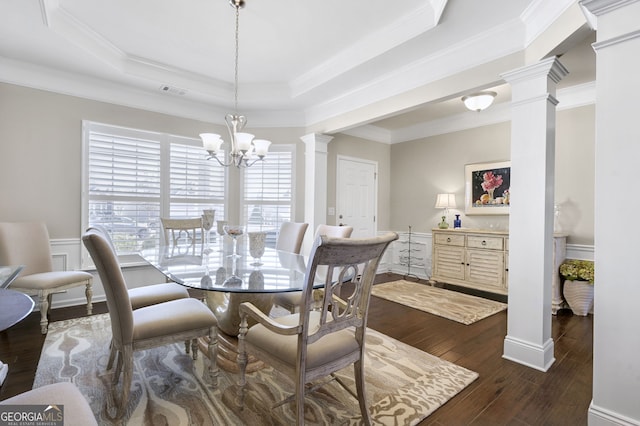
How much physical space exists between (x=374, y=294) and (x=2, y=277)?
3677mm

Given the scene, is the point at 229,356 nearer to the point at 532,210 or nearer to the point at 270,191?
the point at 532,210

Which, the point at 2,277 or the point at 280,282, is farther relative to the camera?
the point at 280,282

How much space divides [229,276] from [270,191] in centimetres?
290

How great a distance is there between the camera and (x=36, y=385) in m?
1.95

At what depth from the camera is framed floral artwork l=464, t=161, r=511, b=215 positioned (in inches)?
173

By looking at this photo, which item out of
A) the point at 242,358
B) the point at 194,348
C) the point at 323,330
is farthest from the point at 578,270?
the point at 194,348

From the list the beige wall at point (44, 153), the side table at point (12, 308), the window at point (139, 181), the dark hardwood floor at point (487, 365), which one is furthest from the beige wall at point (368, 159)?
the side table at point (12, 308)

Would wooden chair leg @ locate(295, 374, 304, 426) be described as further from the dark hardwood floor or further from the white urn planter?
the white urn planter

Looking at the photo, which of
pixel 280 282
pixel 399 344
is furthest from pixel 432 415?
pixel 280 282

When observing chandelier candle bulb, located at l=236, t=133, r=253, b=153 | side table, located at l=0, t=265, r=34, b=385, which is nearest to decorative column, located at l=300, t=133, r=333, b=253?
chandelier candle bulb, located at l=236, t=133, r=253, b=153

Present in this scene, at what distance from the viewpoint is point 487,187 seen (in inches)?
180

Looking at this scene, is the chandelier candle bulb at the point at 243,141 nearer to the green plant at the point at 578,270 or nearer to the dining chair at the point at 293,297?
the dining chair at the point at 293,297

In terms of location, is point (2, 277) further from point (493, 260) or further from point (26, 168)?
point (493, 260)

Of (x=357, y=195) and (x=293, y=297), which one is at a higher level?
(x=357, y=195)
